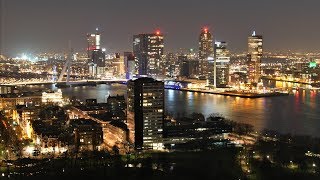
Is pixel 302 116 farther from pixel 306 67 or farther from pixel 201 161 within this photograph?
pixel 306 67

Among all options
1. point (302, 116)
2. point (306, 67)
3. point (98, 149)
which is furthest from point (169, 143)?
point (306, 67)

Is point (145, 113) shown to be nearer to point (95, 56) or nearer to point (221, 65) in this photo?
point (221, 65)

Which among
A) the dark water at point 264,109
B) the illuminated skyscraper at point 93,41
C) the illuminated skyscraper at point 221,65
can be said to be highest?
the illuminated skyscraper at point 93,41

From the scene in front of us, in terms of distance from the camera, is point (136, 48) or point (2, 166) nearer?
point (2, 166)

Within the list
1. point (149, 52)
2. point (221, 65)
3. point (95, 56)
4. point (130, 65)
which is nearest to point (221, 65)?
point (221, 65)

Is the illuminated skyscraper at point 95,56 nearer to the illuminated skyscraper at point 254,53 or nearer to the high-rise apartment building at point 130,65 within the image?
the high-rise apartment building at point 130,65

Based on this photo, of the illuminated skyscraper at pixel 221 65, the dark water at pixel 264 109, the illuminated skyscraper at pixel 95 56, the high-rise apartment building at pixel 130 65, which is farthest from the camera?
the illuminated skyscraper at pixel 95 56

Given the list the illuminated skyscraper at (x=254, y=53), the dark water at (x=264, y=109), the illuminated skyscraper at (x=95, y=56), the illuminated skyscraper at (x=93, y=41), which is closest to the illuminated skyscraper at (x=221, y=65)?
the illuminated skyscraper at (x=254, y=53)
